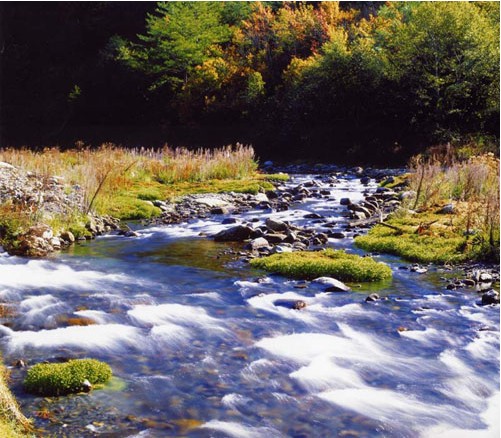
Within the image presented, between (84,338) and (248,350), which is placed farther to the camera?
(84,338)

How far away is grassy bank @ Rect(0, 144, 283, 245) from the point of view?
13.1 meters

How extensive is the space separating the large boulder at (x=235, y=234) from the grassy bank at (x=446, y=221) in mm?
2422

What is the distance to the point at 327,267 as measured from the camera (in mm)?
9945

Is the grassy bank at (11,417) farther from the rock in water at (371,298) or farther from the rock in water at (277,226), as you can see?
the rock in water at (277,226)

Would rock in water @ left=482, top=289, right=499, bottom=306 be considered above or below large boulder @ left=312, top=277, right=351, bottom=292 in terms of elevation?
above

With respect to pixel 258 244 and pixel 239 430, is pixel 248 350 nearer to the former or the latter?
pixel 239 430

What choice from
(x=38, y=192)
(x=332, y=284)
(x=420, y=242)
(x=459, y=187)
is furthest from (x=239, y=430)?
(x=459, y=187)

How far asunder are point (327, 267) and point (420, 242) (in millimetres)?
2805

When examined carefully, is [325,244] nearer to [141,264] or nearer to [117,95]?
[141,264]

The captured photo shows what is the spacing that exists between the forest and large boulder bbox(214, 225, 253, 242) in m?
19.6

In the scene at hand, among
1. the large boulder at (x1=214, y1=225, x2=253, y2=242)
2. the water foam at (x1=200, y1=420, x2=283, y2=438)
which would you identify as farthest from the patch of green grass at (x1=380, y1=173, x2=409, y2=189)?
the water foam at (x1=200, y1=420, x2=283, y2=438)

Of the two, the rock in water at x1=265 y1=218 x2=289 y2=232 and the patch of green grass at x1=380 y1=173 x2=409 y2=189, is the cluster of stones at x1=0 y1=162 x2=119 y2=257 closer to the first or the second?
the rock in water at x1=265 y1=218 x2=289 y2=232

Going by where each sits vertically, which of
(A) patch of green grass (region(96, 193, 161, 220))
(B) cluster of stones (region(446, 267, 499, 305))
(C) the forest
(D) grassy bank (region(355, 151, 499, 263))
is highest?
(C) the forest

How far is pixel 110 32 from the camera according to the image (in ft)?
185
